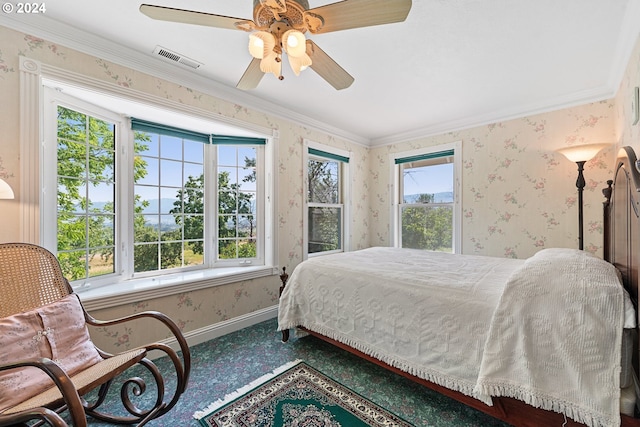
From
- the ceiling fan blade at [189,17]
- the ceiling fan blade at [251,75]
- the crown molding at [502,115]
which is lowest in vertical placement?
the ceiling fan blade at [251,75]

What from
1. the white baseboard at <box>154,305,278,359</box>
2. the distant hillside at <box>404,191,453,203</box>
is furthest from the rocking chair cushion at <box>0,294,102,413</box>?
the distant hillside at <box>404,191,453,203</box>

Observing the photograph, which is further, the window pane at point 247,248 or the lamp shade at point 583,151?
the window pane at point 247,248

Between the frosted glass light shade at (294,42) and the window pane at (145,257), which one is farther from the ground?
the frosted glass light shade at (294,42)

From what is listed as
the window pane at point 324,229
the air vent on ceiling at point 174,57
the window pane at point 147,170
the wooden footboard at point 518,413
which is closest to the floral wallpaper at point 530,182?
the window pane at point 324,229

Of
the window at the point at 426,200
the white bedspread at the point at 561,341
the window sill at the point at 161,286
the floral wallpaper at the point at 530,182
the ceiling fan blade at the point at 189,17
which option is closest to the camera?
the white bedspread at the point at 561,341

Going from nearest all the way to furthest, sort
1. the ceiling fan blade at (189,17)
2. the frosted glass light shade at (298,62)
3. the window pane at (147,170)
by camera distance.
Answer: the ceiling fan blade at (189,17) < the frosted glass light shade at (298,62) < the window pane at (147,170)

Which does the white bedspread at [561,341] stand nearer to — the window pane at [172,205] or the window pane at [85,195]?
the window pane at [172,205]

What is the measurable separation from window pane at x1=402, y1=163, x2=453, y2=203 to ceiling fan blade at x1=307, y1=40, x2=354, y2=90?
2481 mm

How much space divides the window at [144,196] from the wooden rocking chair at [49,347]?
49 cm

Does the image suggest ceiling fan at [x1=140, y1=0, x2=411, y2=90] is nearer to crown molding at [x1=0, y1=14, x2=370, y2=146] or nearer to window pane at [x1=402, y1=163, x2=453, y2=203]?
crown molding at [x1=0, y1=14, x2=370, y2=146]

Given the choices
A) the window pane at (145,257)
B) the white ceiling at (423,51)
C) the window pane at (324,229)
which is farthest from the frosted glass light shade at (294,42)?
the window pane at (324,229)

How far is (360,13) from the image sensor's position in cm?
115

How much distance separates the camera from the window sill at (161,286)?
1.91 meters

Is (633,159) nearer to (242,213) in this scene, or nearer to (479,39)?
(479,39)
